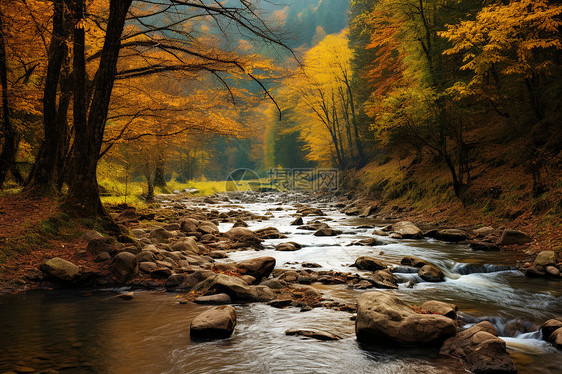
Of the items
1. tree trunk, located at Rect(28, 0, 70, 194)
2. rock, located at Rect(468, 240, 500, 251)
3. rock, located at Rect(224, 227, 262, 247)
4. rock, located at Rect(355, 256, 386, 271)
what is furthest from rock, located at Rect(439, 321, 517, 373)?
tree trunk, located at Rect(28, 0, 70, 194)

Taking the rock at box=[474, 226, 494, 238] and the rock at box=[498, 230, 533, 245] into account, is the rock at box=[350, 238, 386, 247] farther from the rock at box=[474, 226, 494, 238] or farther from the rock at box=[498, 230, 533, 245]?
the rock at box=[498, 230, 533, 245]

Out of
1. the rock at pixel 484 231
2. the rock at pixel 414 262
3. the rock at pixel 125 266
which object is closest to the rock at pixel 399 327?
the rock at pixel 414 262

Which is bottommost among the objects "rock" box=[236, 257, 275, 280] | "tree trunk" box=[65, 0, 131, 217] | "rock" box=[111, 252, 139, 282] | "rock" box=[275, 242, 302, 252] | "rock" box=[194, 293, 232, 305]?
"rock" box=[275, 242, 302, 252]

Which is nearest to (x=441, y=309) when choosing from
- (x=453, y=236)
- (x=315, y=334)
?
(x=315, y=334)

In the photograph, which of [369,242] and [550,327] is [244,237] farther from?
[550,327]

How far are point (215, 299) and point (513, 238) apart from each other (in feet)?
24.4

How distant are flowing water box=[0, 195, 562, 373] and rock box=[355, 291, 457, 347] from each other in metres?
0.13

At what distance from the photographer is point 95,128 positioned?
290 inches

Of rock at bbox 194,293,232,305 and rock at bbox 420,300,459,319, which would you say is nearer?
rock at bbox 420,300,459,319

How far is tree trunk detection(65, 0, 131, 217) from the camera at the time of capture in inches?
279

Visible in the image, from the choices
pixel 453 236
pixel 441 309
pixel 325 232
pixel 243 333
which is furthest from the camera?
pixel 325 232

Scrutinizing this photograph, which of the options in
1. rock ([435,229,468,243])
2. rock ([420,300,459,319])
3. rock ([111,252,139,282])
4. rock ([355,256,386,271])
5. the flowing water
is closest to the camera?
the flowing water

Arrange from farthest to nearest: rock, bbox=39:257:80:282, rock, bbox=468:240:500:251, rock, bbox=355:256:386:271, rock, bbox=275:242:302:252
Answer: rock, bbox=275:242:302:252 → rock, bbox=468:240:500:251 → rock, bbox=355:256:386:271 → rock, bbox=39:257:80:282

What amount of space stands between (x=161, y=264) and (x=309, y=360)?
4058 millimetres
